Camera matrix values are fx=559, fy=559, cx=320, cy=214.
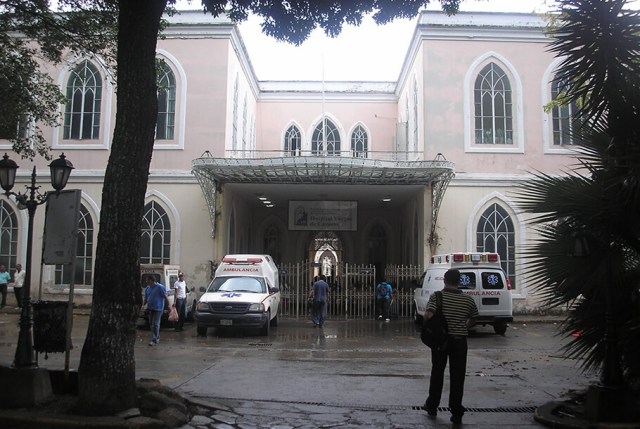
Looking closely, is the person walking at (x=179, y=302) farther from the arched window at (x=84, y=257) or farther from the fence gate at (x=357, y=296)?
the arched window at (x=84, y=257)

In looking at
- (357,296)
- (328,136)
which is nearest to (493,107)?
(357,296)

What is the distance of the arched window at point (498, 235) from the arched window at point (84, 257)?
14694mm

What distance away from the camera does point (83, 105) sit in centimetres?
2170

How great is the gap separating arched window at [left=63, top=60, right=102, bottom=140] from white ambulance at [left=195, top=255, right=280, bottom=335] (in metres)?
8.49

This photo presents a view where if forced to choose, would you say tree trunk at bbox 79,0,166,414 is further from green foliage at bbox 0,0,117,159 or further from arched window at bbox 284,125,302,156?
arched window at bbox 284,125,302,156

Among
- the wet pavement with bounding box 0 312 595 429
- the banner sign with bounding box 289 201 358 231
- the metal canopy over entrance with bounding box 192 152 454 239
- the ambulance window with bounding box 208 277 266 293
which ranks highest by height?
the metal canopy over entrance with bounding box 192 152 454 239

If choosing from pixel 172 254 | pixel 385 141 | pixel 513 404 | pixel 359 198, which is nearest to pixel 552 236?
pixel 513 404

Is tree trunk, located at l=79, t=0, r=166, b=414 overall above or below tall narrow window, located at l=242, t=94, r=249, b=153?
below

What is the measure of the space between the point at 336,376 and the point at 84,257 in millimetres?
14903

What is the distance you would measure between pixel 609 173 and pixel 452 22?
1683cm

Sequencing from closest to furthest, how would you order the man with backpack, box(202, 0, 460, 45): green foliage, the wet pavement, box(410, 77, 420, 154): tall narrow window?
the wet pavement → box(202, 0, 460, 45): green foliage → the man with backpack → box(410, 77, 420, 154): tall narrow window

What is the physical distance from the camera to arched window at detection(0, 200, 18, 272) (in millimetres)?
21500

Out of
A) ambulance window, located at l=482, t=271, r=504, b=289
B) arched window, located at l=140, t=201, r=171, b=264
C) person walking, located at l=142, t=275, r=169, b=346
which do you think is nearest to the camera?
person walking, located at l=142, t=275, r=169, b=346

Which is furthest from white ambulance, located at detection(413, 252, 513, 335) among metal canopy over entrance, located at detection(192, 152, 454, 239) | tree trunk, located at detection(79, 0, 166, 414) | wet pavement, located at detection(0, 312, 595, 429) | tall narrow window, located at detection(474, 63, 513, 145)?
tree trunk, located at detection(79, 0, 166, 414)
